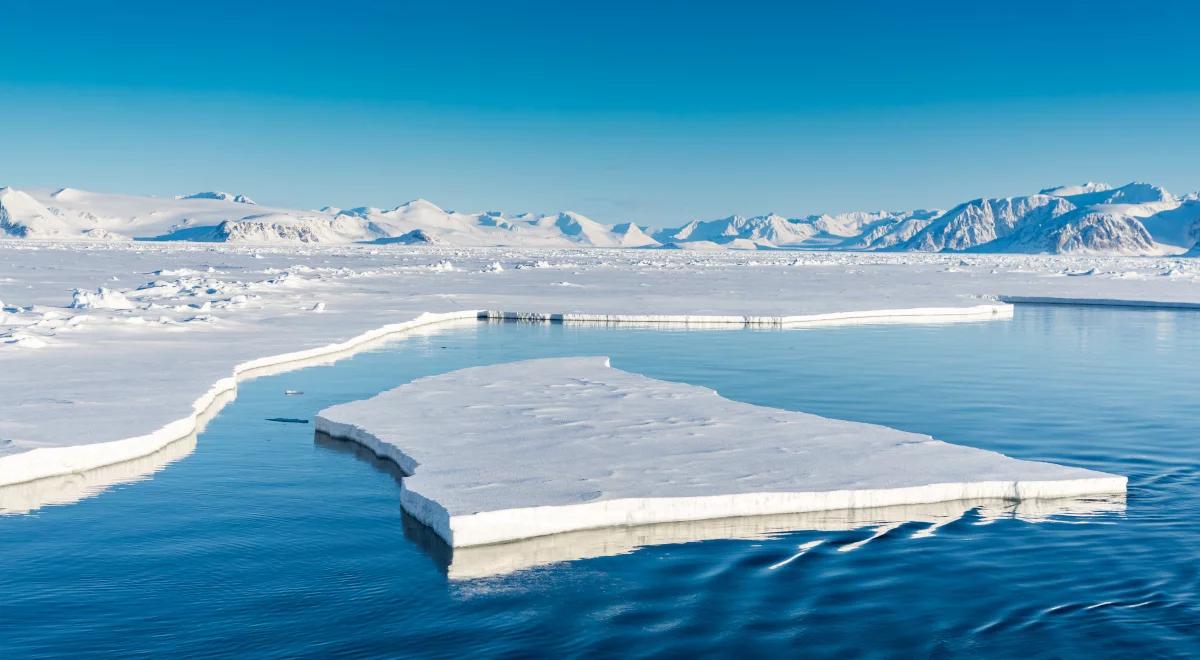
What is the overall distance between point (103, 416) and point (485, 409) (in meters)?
4.26

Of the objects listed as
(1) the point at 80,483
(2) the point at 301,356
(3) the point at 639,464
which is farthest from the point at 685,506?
(2) the point at 301,356

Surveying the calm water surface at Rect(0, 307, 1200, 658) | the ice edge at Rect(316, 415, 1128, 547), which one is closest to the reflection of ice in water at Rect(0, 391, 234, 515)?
the calm water surface at Rect(0, 307, 1200, 658)

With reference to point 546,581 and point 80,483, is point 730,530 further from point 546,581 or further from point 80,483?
point 80,483

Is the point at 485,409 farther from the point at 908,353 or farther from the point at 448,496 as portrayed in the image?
the point at 908,353

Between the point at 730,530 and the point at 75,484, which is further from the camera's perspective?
the point at 75,484

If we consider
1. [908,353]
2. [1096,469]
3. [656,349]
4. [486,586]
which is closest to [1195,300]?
[908,353]

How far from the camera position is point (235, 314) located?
85.6ft

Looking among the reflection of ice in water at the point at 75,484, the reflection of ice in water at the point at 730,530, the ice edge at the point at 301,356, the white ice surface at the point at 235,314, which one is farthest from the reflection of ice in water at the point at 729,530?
the white ice surface at the point at 235,314

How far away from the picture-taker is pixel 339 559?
327 inches

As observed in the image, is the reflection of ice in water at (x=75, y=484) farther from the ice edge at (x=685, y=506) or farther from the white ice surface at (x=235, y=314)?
the ice edge at (x=685, y=506)

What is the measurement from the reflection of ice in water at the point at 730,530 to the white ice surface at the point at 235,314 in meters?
4.46

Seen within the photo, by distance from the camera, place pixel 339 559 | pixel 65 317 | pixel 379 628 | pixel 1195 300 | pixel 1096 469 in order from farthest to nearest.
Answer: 1. pixel 1195 300
2. pixel 65 317
3. pixel 1096 469
4. pixel 339 559
5. pixel 379 628

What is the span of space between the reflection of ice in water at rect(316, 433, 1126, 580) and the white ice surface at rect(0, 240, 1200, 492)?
14.6 ft

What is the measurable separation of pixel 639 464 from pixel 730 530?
5.00ft
